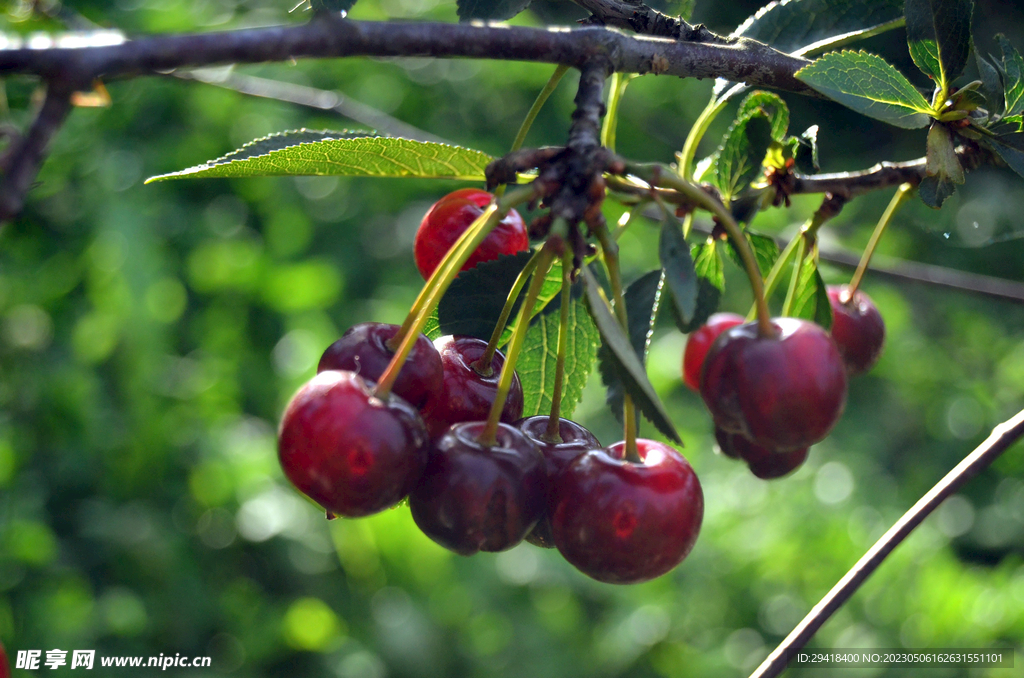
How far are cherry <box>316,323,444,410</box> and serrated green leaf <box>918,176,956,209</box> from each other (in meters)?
0.44

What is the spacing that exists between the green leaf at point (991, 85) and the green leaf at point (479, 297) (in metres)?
0.42

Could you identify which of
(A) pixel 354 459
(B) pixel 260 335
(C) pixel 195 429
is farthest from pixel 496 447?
(B) pixel 260 335

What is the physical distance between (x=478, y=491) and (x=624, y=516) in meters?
0.10

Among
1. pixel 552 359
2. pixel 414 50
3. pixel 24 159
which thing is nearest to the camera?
pixel 24 159

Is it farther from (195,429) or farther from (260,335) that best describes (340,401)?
(260,335)

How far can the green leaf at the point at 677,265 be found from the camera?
540 mm

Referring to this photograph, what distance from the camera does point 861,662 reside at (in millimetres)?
1794

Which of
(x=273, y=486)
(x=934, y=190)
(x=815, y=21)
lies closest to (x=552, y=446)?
(x=934, y=190)

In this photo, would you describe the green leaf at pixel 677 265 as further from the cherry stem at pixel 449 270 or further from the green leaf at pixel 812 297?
the green leaf at pixel 812 297

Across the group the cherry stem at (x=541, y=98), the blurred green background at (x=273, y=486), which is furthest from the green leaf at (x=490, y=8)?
the blurred green background at (x=273, y=486)

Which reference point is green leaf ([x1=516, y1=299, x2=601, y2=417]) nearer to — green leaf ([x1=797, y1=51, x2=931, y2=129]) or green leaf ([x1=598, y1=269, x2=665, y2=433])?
green leaf ([x1=598, y1=269, x2=665, y2=433])

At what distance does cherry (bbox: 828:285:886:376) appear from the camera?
0.86 m

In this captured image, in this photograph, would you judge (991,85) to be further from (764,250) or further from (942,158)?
(764,250)

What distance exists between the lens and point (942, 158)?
2.28 ft
